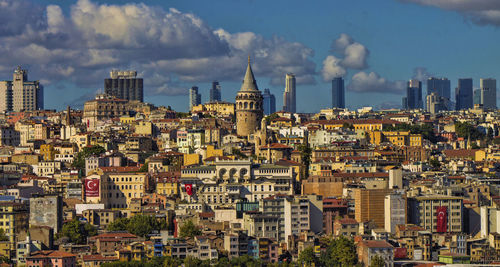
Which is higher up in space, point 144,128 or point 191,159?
point 144,128

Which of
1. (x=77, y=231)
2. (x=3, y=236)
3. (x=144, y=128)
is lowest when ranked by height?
(x=3, y=236)

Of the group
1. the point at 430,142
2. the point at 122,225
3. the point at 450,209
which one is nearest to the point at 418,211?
the point at 450,209

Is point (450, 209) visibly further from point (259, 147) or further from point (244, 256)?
point (259, 147)

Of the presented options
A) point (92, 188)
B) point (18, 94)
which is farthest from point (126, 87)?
point (92, 188)

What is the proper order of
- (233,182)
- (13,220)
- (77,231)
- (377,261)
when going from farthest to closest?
(233,182), (13,220), (77,231), (377,261)

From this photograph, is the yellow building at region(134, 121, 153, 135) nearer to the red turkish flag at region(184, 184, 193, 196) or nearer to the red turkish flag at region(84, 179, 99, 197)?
the red turkish flag at region(84, 179, 99, 197)

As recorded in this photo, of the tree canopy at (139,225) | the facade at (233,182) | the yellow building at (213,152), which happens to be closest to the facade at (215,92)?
the yellow building at (213,152)

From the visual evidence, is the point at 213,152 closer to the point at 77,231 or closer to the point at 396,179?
the point at 396,179
